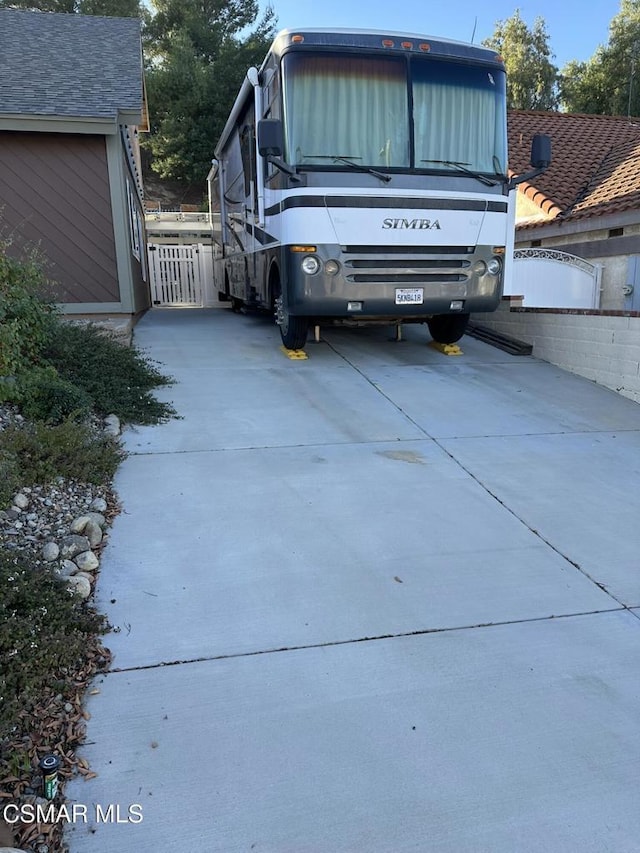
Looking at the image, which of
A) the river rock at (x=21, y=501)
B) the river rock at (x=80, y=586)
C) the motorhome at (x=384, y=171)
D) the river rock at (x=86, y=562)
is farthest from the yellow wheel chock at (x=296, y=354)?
the river rock at (x=80, y=586)

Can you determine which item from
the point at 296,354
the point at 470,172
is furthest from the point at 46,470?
the point at 470,172

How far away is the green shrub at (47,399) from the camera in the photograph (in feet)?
16.9

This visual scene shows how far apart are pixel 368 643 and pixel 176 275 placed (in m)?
17.3

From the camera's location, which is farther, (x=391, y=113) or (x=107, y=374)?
(x=391, y=113)

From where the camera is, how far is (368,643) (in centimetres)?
Result: 286

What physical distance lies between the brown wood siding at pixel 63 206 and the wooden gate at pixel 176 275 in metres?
8.77

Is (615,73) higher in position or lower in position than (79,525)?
higher

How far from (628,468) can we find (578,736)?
3.21 m

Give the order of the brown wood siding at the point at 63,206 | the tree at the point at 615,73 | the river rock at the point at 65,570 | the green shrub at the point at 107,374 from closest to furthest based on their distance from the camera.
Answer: the river rock at the point at 65,570, the green shrub at the point at 107,374, the brown wood siding at the point at 63,206, the tree at the point at 615,73

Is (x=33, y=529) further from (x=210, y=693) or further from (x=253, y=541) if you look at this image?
(x=210, y=693)

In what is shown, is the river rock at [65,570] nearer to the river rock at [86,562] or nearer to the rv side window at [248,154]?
the river rock at [86,562]

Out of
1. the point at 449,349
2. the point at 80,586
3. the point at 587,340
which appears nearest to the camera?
the point at 80,586

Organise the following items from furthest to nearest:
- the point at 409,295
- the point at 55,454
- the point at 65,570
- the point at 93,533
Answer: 1. the point at 409,295
2. the point at 55,454
3. the point at 93,533
4. the point at 65,570

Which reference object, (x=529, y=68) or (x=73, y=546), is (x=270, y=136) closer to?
(x=73, y=546)
